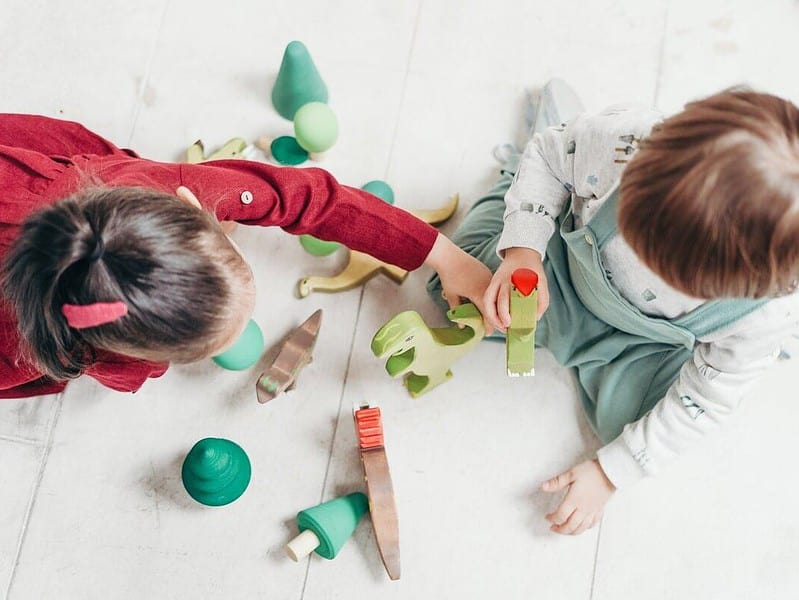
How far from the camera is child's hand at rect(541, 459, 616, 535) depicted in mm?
827

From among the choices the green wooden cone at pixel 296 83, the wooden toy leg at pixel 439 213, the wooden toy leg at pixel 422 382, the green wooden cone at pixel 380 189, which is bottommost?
the wooden toy leg at pixel 422 382

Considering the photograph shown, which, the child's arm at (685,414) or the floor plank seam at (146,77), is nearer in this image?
the child's arm at (685,414)

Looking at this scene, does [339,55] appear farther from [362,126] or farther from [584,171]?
[584,171]

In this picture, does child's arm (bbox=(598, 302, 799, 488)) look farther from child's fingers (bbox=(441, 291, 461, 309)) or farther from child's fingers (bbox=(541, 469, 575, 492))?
child's fingers (bbox=(441, 291, 461, 309))

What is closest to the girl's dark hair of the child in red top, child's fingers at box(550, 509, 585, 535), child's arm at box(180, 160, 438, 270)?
the child in red top

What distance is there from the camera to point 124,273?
0.53m

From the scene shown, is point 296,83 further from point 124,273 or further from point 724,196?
point 724,196

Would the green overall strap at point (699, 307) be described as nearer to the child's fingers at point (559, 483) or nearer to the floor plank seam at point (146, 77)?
the child's fingers at point (559, 483)

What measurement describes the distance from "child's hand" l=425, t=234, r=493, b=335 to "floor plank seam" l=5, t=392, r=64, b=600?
457 mm

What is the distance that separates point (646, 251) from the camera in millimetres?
539

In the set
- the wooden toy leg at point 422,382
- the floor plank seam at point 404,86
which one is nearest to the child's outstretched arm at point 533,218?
the wooden toy leg at point 422,382

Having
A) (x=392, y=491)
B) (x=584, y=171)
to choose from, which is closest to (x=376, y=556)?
(x=392, y=491)

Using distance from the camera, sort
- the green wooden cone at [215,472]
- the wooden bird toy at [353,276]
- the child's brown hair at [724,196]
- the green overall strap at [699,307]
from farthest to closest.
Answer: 1. the wooden bird toy at [353,276]
2. the green wooden cone at [215,472]
3. the green overall strap at [699,307]
4. the child's brown hair at [724,196]

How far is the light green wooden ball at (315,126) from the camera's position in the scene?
87 cm
